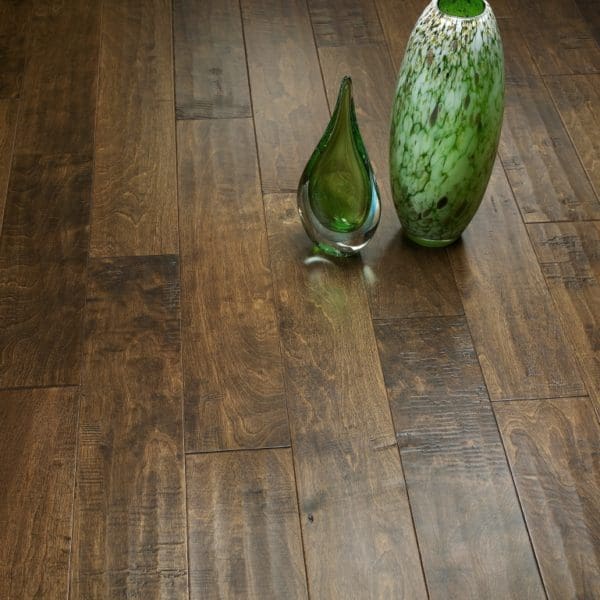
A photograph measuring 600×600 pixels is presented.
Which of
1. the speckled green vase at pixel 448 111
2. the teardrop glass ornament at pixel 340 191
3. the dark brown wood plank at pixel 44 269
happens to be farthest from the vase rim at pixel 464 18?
the dark brown wood plank at pixel 44 269

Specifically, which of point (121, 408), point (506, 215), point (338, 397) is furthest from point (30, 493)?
point (506, 215)

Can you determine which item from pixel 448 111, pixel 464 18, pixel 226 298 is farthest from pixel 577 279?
pixel 226 298

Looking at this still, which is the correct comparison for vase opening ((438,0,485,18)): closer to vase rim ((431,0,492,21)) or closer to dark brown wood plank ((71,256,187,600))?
vase rim ((431,0,492,21))

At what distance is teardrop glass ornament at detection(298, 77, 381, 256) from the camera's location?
155 cm

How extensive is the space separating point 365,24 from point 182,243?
0.89m

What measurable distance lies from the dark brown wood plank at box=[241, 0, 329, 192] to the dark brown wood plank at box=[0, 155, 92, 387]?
0.39 m

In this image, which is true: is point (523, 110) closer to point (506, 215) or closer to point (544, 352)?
point (506, 215)

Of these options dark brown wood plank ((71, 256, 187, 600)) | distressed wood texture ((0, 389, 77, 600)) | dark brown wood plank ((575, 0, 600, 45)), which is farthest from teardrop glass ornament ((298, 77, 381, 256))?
dark brown wood plank ((575, 0, 600, 45))

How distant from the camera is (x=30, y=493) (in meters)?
1.34

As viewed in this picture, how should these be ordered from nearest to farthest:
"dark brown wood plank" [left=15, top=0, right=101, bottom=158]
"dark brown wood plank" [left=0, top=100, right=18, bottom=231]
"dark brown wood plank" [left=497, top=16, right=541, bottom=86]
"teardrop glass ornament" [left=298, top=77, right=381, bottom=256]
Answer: "teardrop glass ornament" [left=298, top=77, right=381, bottom=256] → "dark brown wood plank" [left=0, top=100, right=18, bottom=231] → "dark brown wood plank" [left=15, top=0, right=101, bottom=158] → "dark brown wood plank" [left=497, top=16, right=541, bottom=86]

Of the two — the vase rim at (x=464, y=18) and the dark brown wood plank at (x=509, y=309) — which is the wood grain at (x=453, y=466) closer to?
the dark brown wood plank at (x=509, y=309)

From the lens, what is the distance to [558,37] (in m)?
2.27

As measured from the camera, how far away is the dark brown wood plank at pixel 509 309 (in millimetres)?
1517

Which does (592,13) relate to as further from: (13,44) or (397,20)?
(13,44)
